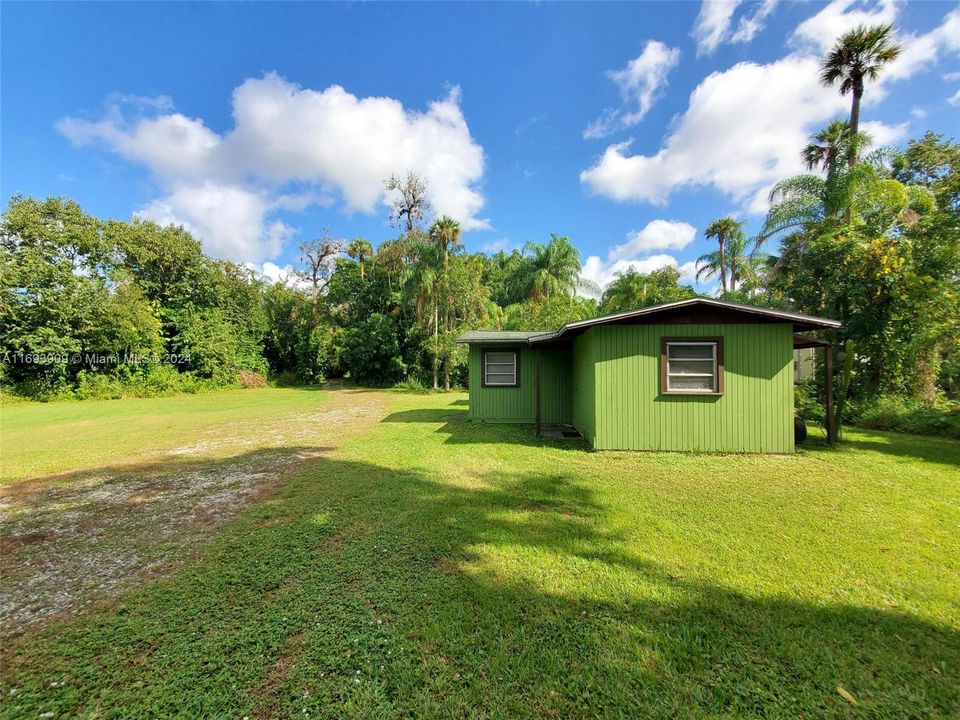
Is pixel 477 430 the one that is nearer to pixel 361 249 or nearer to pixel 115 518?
pixel 115 518

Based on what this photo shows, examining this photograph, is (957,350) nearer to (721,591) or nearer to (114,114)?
(721,591)

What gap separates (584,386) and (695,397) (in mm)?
2202

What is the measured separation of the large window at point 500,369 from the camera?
34.3 feet

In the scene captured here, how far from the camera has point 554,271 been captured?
2403 centimetres

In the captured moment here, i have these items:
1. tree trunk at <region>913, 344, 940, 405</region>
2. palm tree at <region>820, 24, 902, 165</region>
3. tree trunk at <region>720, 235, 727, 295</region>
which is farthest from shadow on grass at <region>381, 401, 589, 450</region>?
tree trunk at <region>720, 235, 727, 295</region>

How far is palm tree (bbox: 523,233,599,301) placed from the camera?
2338cm

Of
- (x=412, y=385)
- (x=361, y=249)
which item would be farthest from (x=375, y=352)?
(x=361, y=249)

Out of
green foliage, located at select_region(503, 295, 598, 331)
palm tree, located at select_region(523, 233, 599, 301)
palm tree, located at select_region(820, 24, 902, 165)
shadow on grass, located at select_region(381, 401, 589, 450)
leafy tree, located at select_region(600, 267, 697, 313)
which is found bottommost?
shadow on grass, located at select_region(381, 401, 589, 450)

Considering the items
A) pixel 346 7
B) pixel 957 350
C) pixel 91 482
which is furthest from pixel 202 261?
pixel 957 350

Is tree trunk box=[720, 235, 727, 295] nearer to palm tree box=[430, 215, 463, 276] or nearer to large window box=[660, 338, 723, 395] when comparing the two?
palm tree box=[430, 215, 463, 276]

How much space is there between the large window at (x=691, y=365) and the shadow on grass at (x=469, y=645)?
4.44 metres

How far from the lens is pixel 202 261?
880 inches

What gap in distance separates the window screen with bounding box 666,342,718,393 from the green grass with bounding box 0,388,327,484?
1012 cm

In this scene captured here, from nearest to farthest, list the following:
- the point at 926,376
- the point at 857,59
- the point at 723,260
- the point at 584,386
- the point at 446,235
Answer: the point at 584,386, the point at 926,376, the point at 857,59, the point at 446,235, the point at 723,260
